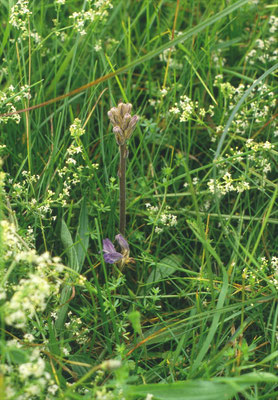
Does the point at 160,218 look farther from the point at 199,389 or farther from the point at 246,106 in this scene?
the point at 199,389

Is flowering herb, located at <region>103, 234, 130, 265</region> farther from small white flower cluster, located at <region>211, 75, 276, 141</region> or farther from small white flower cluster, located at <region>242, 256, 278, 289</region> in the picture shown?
small white flower cluster, located at <region>211, 75, 276, 141</region>

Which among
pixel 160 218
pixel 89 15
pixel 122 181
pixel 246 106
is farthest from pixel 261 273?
pixel 89 15

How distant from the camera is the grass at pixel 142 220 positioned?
2.26 metres

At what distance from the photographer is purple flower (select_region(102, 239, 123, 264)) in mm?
2734

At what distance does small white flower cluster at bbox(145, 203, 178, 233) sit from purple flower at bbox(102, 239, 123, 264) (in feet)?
1.06

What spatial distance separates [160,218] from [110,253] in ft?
1.52

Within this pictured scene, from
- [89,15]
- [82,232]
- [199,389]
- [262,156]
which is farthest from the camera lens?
[89,15]

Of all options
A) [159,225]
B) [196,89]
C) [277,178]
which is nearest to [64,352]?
[159,225]

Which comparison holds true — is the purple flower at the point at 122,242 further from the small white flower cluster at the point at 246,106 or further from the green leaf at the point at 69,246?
the small white flower cluster at the point at 246,106

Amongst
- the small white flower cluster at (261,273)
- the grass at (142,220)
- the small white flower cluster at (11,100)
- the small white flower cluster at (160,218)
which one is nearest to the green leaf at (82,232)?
the grass at (142,220)

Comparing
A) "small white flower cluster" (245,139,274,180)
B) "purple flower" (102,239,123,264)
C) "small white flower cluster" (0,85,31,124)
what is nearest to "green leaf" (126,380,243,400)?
"purple flower" (102,239,123,264)

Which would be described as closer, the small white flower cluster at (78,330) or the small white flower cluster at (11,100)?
the small white flower cluster at (78,330)

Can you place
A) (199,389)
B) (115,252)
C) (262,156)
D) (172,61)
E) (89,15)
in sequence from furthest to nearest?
(172,61)
(89,15)
(262,156)
(115,252)
(199,389)

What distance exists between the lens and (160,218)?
3039mm
